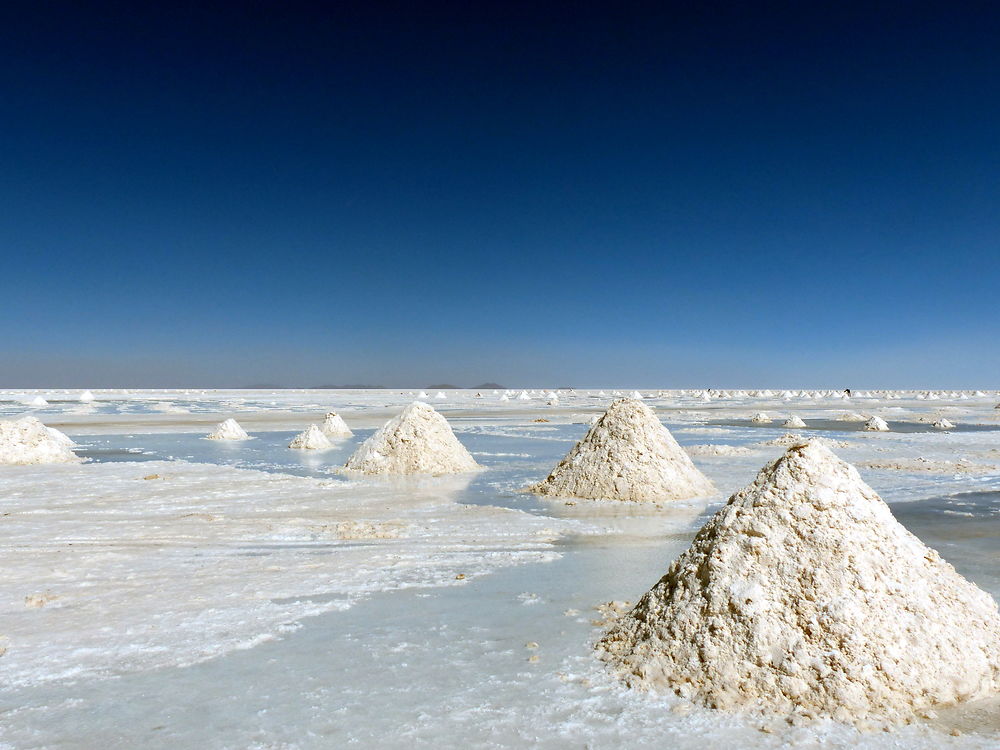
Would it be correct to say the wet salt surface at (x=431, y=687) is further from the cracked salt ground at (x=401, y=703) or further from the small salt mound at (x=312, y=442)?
the small salt mound at (x=312, y=442)

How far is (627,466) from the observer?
9031 millimetres

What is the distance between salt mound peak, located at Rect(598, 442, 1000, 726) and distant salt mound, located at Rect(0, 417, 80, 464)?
39.6 feet

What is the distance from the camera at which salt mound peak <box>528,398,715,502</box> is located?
29.2 feet

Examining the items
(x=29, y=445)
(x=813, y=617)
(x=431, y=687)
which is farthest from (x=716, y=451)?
(x=29, y=445)


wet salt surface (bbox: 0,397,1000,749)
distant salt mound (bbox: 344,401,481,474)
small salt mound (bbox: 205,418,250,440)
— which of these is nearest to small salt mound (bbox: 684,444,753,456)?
distant salt mound (bbox: 344,401,481,474)

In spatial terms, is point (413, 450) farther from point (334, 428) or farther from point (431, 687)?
point (334, 428)

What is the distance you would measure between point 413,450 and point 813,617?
27.5ft

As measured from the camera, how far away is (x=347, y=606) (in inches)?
185

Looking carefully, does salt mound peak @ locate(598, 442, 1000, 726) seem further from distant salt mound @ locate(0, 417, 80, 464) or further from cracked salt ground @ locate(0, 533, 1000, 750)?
distant salt mound @ locate(0, 417, 80, 464)

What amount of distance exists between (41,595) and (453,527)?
3.60 metres

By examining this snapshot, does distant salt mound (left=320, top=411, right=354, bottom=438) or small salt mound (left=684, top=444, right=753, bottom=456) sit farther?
distant salt mound (left=320, top=411, right=354, bottom=438)

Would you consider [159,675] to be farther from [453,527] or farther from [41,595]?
[453,527]

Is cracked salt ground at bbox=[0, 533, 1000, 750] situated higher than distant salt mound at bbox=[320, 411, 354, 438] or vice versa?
distant salt mound at bbox=[320, 411, 354, 438]

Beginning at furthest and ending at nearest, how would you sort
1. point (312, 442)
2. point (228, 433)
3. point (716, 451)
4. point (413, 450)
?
point (228, 433) → point (312, 442) → point (716, 451) → point (413, 450)
